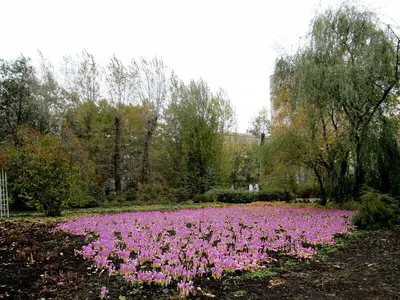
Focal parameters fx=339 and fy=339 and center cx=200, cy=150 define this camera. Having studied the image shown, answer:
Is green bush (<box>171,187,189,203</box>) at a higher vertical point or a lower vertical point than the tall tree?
lower

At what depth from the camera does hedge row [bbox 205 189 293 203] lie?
68.8 ft

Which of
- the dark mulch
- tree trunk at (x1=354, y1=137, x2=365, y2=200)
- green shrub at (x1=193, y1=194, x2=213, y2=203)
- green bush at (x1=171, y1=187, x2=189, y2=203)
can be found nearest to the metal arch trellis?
the dark mulch

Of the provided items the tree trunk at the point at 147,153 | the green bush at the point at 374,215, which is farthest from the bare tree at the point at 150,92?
the green bush at the point at 374,215

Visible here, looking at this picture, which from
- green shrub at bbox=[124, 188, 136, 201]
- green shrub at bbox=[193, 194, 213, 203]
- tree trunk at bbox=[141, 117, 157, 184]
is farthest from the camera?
tree trunk at bbox=[141, 117, 157, 184]

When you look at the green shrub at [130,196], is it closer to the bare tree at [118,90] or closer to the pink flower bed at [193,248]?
the bare tree at [118,90]

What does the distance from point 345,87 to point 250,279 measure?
352 inches

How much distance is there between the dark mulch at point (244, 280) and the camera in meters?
3.78

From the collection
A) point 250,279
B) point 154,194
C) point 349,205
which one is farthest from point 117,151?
point 250,279

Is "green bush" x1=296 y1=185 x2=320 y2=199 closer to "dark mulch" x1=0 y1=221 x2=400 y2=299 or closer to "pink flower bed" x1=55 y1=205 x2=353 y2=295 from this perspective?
"pink flower bed" x1=55 y1=205 x2=353 y2=295

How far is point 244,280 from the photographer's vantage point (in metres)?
4.35

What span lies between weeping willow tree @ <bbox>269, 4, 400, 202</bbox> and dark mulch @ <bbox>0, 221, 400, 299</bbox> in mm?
6798

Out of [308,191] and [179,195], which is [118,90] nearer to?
[179,195]

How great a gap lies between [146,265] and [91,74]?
790 inches

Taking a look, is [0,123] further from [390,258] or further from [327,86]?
[390,258]
